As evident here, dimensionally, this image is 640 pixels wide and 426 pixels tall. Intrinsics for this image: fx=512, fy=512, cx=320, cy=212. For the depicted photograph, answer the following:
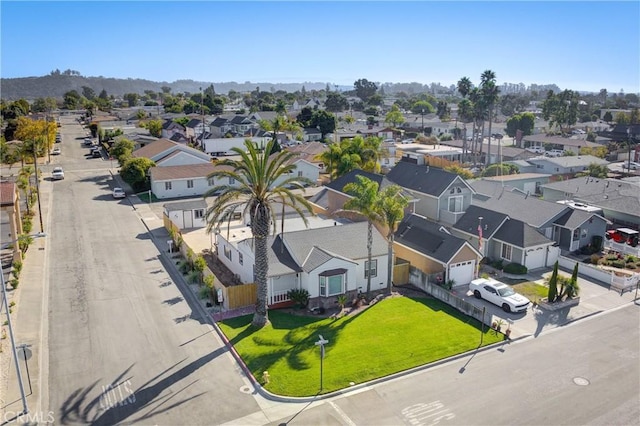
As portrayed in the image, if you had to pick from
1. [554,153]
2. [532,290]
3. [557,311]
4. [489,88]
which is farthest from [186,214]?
[554,153]

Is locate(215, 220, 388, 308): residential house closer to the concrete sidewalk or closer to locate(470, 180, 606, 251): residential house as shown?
the concrete sidewalk

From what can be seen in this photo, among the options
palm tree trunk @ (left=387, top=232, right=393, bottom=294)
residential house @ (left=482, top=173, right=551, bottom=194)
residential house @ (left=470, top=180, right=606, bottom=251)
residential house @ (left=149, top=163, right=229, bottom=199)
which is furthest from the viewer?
residential house @ (left=482, top=173, right=551, bottom=194)

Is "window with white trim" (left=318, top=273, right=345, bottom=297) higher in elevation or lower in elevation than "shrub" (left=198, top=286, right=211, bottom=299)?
higher

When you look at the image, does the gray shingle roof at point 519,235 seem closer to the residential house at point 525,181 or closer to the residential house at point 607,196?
the residential house at point 607,196

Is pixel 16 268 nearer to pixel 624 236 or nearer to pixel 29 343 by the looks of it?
pixel 29 343

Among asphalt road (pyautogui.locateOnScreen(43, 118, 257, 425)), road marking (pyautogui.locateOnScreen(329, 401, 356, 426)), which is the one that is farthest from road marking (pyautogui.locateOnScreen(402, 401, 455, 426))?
asphalt road (pyautogui.locateOnScreen(43, 118, 257, 425))

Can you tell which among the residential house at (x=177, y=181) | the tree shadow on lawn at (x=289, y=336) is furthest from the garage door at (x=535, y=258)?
the residential house at (x=177, y=181)

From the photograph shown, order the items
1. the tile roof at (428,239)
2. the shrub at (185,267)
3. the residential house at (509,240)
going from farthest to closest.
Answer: the residential house at (509,240), the shrub at (185,267), the tile roof at (428,239)
